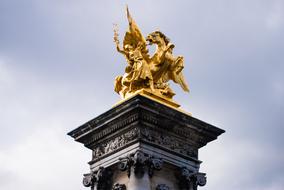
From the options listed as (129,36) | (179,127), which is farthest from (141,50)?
(179,127)

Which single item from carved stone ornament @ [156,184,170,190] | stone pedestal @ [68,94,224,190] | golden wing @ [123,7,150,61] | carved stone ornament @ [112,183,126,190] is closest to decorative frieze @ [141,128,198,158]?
stone pedestal @ [68,94,224,190]

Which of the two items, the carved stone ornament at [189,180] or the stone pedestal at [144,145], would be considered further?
the carved stone ornament at [189,180]

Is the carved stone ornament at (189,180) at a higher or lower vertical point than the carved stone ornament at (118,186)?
higher

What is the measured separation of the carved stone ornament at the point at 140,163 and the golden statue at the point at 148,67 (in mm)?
2527

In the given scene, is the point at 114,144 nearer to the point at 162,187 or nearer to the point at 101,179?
the point at 101,179

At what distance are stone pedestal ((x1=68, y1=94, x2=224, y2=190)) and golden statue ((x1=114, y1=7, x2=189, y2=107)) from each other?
1.24 metres

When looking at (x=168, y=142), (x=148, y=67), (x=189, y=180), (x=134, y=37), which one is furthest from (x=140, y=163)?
(x=134, y=37)

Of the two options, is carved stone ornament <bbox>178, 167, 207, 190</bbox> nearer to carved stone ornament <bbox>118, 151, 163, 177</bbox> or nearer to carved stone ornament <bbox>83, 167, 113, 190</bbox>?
carved stone ornament <bbox>118, 151, 163, 177</bbox>

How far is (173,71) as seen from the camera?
24109mm

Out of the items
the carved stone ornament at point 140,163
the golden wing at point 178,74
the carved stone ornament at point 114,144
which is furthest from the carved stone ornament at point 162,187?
the golden wing at point 178,74

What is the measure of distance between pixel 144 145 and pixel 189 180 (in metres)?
1.96

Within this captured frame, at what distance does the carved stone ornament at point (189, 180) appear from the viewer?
21953 mm

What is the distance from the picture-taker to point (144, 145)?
839 inches

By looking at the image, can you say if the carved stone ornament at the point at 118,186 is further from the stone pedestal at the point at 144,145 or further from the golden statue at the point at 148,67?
the golden statue at the point at 148,67
